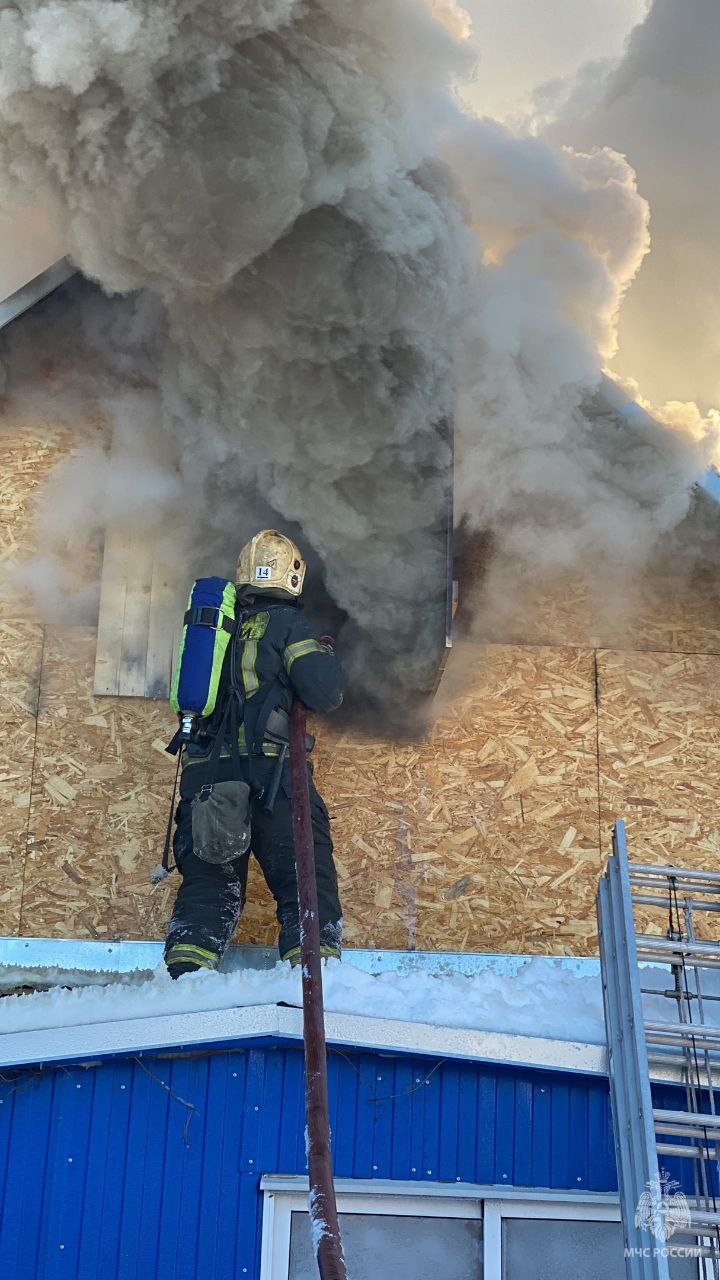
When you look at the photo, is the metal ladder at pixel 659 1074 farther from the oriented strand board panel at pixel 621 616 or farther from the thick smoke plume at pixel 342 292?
the oriented strand board panel at pixel 621 616

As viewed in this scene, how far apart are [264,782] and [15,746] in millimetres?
1966

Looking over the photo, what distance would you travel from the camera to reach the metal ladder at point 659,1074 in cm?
426

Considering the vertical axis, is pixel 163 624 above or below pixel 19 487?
below

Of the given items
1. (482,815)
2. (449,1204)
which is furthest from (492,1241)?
(482,815)

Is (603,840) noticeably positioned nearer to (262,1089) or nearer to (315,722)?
(315,722)

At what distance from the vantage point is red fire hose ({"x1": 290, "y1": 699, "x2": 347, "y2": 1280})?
153 inches

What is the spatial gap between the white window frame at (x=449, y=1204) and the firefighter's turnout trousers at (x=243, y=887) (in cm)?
118

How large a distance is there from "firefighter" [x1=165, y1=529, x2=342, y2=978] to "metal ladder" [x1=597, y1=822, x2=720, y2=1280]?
5.26ft

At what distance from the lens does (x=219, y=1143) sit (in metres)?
5.03

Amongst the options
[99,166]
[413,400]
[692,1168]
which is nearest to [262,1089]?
[692,1168]

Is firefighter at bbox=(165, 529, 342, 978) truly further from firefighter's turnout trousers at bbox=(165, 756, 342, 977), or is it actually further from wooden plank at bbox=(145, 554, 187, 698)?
wooden plank at bbox=(145, 554, 187, 698)

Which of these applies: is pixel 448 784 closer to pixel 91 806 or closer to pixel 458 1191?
pixel 91 806

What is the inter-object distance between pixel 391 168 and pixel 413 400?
1.18 m
